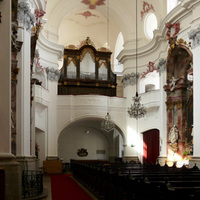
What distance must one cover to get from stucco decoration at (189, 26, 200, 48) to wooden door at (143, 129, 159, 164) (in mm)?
7355

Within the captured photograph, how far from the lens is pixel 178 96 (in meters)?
17.7

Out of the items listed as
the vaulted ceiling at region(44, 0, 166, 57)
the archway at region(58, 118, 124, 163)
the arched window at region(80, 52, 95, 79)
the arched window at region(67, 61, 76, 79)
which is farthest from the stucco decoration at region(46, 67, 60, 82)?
the archway at region(58, 118, 124, 163)

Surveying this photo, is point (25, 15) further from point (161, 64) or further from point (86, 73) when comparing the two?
point (86, 73)

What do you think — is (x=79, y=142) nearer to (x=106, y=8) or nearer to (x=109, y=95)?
(x=109, y=95)

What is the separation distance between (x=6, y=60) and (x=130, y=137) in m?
16.0

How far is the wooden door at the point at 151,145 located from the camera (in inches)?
820

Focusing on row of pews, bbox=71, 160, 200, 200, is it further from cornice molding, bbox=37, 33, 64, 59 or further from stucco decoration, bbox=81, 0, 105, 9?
stucco decoration, bbox=81, 0, 105, 9

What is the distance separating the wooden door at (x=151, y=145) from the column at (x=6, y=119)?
577 inches

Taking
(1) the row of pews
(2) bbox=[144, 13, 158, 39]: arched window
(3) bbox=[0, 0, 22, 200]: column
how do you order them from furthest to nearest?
(2) bbox=[144, 13, 158, 39]: arched window, (3) bbox=[0, 0, 22, 200]: column, (1) the row of pews

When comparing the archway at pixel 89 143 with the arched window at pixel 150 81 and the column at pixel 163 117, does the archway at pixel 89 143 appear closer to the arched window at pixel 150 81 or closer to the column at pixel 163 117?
the arched window at pixel 150 81

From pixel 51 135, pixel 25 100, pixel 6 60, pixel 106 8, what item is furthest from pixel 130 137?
pixel 6 60

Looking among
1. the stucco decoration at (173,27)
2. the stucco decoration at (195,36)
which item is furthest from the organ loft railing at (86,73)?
the stucco decoration at (195,36)

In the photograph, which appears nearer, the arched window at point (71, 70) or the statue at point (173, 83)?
the statue at point (173, 83)

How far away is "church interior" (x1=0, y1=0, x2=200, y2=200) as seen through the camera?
42.5ft
